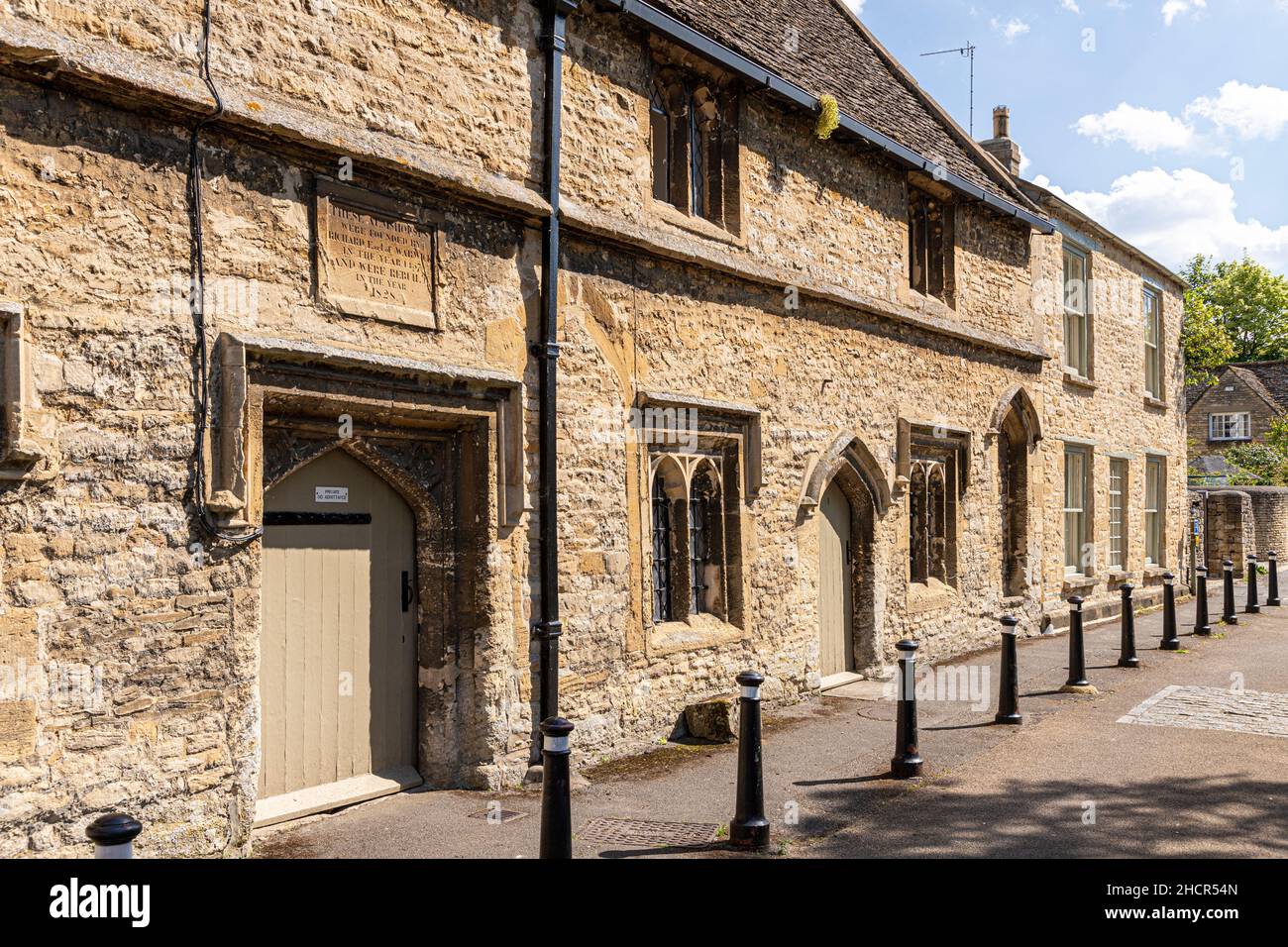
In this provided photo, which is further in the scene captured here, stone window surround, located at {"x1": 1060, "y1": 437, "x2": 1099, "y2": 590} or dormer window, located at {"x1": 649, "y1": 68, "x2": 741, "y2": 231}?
stone window surround, located at {"x1": 1060, "y1": 437, "x2": 1099, "y2": 590}

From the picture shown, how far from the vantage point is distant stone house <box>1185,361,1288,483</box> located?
41.1 metres

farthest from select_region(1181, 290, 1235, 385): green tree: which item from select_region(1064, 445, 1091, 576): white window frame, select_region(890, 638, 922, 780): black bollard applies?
select_region(890, 638, 922, 780): black bollard

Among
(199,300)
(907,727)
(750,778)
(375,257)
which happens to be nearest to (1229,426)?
(907,727)

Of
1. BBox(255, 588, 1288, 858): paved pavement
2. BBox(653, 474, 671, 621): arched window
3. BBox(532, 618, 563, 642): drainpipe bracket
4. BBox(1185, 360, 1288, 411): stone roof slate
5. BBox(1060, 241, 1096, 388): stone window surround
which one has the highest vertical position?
BBox(1185, 360, 1288, 411): stone roof slate

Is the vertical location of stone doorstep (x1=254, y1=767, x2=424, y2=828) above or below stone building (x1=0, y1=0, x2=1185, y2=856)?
below

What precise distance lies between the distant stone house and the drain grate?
3899cm

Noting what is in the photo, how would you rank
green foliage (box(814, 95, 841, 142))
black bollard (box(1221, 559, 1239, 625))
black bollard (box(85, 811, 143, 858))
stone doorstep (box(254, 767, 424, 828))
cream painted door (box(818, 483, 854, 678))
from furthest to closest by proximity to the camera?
black bollard (box(1221, 559, 1239, 625)) < cream painted door (box(818, 483, 854, 678)) < green foliage (box(814, 95, 841, 142)) < stone doorstep (box(254, 767, 424, 828)) < black bollard (box(85, 811, 143, 858))

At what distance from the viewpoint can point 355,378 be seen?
6.43 metres

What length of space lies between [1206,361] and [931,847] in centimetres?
4630

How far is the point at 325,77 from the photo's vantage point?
637 cm

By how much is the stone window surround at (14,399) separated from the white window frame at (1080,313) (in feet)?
51.5

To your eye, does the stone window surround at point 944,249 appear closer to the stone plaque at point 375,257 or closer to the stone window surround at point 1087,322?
the stone window surround at point 1087,322

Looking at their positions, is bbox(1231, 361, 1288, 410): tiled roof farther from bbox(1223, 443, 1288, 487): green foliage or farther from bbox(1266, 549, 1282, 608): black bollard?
bbox(1266, 549, 1282, 608): black bollard

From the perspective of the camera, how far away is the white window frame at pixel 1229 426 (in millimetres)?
41844
